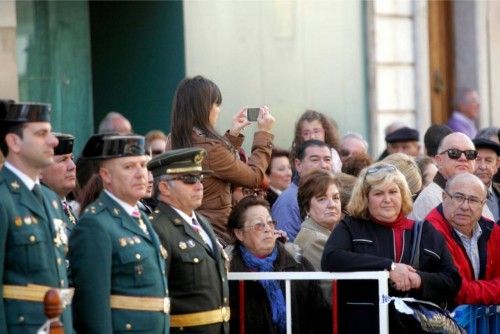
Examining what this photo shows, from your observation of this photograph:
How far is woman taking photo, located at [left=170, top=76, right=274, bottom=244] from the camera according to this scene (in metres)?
9.16

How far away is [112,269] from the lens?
7309 millimetres

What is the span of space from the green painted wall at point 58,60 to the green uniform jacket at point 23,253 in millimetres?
5558

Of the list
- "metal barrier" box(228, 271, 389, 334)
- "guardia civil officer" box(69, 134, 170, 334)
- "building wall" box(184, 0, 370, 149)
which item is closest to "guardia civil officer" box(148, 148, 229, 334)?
"guardia civil officer" box(69, 134, 170, 334)

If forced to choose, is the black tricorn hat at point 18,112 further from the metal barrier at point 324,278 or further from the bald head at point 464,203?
the bald head at point 464,203

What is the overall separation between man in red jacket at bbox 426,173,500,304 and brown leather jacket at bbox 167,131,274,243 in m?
1.14

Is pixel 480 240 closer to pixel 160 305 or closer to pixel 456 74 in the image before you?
pixel 160 305

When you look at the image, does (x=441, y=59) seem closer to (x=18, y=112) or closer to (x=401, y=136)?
(x=401, y=136)

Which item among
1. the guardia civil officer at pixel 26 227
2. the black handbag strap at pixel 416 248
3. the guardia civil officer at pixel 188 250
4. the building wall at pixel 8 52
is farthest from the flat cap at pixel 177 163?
Answer: the building wall at pixel 8 52

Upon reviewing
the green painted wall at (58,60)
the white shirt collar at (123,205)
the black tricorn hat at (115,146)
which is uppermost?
the green painted wall at (58,60)

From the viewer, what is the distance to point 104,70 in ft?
46.4

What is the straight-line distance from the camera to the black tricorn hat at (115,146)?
24.8 feet

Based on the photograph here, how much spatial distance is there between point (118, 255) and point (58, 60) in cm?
586

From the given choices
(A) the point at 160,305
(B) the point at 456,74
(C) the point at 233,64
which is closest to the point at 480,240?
(A) the point at 160,305

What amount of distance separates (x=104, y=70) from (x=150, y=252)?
6869 millimetres
